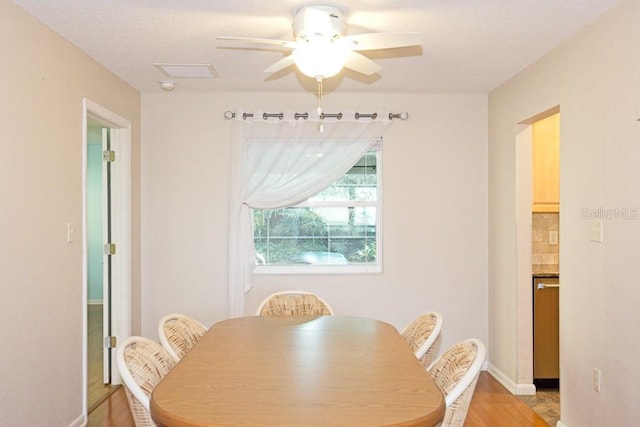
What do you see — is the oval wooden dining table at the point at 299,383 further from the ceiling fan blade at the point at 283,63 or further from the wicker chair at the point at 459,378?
the ceiling fan blade at the point at 283,63

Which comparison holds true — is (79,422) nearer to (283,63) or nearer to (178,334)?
(178,334)

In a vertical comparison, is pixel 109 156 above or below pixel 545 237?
above

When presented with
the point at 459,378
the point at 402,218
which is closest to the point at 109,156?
the point at 402,218

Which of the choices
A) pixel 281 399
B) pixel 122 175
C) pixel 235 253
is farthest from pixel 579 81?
pixel 122 175

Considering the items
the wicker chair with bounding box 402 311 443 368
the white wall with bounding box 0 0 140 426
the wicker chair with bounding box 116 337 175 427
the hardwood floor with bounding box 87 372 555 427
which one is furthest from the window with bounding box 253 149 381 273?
the wicker chair with bounding box 116 337 175 427

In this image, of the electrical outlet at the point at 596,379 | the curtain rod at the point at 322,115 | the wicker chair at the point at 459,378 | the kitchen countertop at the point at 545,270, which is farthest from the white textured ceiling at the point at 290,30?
the electrical outlet at the point at 596,379

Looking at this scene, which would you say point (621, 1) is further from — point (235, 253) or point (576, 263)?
point (235, 253)

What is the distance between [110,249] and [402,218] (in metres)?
2.35

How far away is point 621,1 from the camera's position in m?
2.45

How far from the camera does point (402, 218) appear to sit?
173 inches

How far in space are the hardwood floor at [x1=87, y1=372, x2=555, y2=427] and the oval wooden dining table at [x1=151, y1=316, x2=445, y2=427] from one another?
4.19 feet

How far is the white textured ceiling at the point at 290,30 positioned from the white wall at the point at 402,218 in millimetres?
498

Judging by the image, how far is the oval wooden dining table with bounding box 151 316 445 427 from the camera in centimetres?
154

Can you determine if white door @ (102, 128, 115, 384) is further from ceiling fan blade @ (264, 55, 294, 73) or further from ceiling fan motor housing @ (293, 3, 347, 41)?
ceiling fan motor housing @ (293, 3, 347, 41)
